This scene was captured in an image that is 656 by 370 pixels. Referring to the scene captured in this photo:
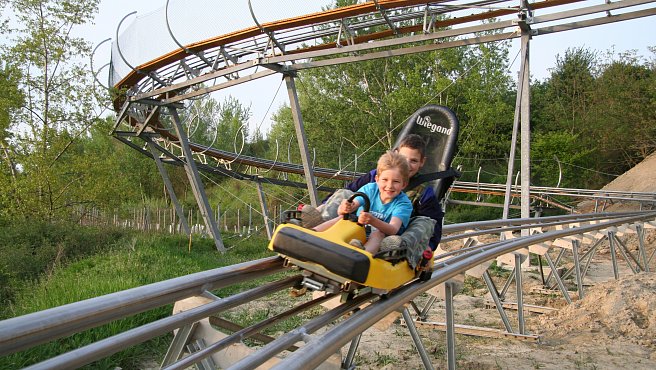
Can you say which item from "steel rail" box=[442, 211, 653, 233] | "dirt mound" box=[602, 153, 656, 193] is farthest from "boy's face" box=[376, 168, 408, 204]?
"dirt mound" box=[602, 153, 656, 193]

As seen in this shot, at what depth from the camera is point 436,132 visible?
415 centimetres

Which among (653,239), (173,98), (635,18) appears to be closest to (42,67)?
(173,98)

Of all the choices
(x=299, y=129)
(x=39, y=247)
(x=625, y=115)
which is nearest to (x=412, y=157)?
(x=299, y=129)

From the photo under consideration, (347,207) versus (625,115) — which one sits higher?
(625,115)

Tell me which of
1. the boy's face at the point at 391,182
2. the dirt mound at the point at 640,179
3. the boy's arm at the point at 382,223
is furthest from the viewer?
the dirt mound at the point at 640,179

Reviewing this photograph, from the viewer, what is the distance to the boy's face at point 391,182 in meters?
2.93

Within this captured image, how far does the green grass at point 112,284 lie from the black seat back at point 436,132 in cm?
276

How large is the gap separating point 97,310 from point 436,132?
3.02 m

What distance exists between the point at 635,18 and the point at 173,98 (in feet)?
27.9

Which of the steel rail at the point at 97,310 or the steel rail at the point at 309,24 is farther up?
the steel rail at the point at 309,24

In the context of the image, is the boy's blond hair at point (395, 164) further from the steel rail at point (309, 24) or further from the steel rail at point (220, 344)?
the steel rail at point (309, 24)

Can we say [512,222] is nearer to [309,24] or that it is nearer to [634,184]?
[309,24]

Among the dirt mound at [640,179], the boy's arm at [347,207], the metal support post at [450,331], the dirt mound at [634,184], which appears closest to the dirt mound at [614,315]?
the metal support post at [450,331]

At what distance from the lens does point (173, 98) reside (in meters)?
12.1
